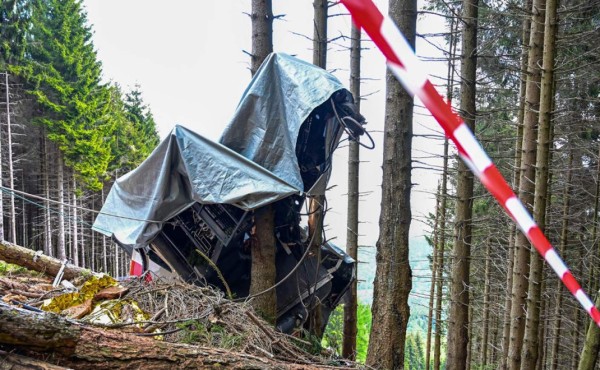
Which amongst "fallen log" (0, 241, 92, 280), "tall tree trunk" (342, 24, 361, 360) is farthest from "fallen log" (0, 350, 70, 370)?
"tall tree trunk" (342, 24, 361, 360)

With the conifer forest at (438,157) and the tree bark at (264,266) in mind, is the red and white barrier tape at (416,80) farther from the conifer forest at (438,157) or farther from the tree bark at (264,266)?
the tree bark at (264,266)

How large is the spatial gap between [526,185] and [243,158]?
4.23 m

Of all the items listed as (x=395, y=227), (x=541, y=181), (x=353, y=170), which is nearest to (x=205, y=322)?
(x=395, y=227)

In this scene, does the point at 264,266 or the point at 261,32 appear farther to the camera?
the point at 261,32

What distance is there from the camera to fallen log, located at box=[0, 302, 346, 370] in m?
1.58

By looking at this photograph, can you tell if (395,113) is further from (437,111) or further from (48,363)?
(48,363)

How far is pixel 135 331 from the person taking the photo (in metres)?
2.43

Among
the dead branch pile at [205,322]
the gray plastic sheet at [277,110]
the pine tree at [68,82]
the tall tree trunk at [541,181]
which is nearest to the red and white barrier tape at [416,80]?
the dead branch pile at [205,322]

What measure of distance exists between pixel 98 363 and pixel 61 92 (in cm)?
1744

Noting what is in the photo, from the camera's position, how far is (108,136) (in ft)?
60.0

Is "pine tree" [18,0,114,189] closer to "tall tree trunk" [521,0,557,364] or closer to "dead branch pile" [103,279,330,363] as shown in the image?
"dead branch pile" [103,279,330,363]

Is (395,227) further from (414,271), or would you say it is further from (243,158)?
(414,271)

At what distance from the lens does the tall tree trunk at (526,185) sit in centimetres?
512

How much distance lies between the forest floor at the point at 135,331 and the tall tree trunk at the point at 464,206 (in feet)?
9.32
